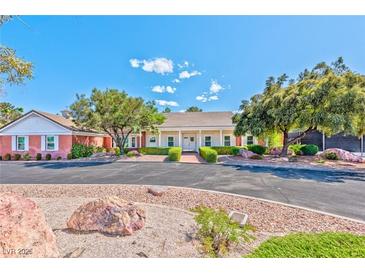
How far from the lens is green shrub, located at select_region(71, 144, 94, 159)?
20.2 metres

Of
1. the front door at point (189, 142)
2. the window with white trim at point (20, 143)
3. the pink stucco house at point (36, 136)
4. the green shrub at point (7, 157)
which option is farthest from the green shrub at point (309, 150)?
the green shrub at point (7, 157)

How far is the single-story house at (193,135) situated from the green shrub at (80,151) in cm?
625

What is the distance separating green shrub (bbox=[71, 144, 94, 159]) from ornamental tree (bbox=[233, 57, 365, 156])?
15.5m

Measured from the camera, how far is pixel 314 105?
589 inches

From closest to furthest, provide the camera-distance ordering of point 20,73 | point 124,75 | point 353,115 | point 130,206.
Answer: point 130,206 < point 20,73 < point 353,115 < point 124,75

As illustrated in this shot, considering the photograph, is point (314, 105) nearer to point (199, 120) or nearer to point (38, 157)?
point (199, 120)

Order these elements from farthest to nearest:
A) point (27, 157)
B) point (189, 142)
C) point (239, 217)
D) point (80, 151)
Result: point (189, 142) < point (80, 151) < point (27, 157) < point (239, 217)

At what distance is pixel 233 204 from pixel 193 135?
21189mm

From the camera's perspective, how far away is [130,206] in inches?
163

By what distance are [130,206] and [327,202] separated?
5811 millimetres

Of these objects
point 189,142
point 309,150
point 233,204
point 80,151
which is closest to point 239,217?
point 233,204
